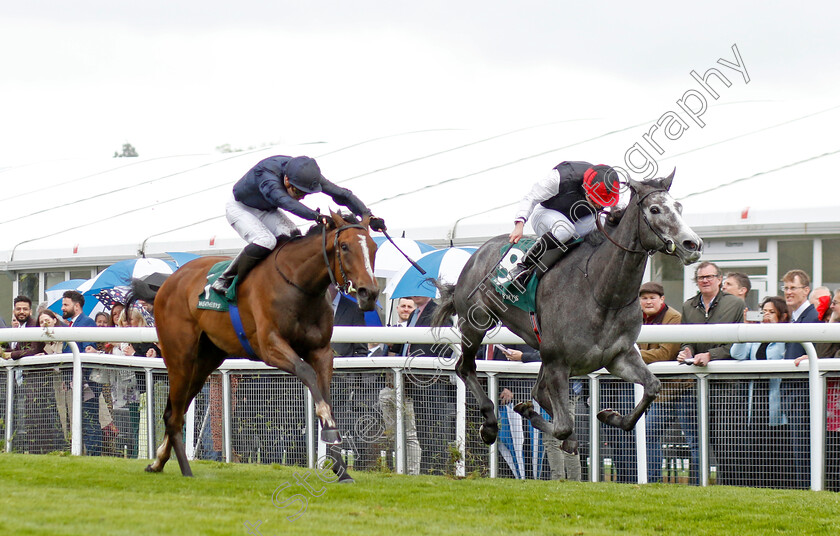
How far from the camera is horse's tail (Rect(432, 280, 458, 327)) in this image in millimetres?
7906

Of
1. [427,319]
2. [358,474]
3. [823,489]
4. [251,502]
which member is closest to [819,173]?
[427,319]

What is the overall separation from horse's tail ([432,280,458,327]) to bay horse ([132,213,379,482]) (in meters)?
1.10

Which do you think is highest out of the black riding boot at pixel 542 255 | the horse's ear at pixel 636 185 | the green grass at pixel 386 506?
the horse's ear at pixel 636 185

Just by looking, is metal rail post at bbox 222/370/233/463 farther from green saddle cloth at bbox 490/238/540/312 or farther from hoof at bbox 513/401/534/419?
hoof at bbox 513/401/534/419

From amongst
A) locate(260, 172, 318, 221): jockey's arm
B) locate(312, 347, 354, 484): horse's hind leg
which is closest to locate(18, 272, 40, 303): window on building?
locate(260, 172, 318, 221): jockey's arm

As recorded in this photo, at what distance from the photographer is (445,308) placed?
7.95 metres

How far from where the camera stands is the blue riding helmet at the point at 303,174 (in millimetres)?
7008

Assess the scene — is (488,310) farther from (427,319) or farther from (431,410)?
(427,319)

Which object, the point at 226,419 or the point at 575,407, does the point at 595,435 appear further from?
the point at 226,419

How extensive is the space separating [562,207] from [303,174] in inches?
69.2

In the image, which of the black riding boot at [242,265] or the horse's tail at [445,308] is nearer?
the black riding boot at [242,265]

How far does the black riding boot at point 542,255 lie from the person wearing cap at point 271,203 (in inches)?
37.9

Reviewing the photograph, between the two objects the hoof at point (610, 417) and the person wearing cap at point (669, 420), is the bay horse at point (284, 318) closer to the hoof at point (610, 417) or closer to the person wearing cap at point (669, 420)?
the hoof at point (610, 417)

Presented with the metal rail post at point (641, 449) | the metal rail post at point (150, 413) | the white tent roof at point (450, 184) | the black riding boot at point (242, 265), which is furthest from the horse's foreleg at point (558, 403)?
the white tent roof at point (450, 184)
